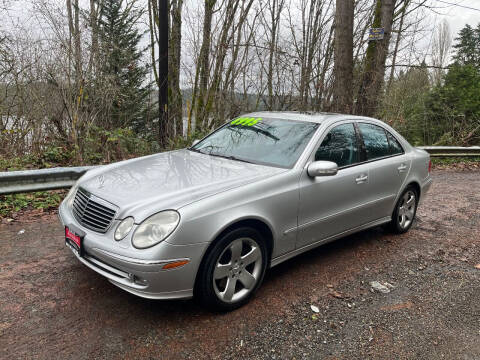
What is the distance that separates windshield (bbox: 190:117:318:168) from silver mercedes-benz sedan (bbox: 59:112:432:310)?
0.4 inches

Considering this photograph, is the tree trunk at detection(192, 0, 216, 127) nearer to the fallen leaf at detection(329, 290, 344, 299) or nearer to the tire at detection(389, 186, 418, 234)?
the tire at detection(389, 186, 418, 234)

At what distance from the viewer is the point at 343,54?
9602mm

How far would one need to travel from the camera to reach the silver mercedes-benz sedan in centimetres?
284

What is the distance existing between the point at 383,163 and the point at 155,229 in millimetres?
2960

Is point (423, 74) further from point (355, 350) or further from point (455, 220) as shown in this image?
point (355, 350)

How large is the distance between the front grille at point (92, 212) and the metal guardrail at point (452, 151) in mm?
9695

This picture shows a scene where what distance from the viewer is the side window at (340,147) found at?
157 inches

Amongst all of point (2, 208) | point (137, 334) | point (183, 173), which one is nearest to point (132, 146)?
point (2, 208)

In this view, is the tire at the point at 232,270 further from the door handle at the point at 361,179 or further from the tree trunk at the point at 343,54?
the tree trunk at the point at 343,54

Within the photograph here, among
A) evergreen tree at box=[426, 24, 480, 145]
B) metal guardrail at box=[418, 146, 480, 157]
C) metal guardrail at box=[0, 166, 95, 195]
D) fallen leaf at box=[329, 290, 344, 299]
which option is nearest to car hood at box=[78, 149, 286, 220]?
fallen leaf at box=[329, 290, 344, 299]

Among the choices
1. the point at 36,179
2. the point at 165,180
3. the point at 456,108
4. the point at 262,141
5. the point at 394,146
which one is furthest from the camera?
the point at 456,108

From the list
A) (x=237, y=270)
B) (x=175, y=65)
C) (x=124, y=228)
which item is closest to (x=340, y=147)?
(x=237, y=270)

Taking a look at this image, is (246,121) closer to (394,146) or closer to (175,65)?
(394,146)

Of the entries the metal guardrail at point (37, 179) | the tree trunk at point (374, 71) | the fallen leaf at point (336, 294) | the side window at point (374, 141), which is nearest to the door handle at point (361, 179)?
the side window at point (374, 141)
